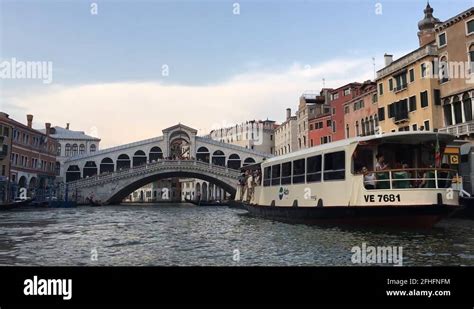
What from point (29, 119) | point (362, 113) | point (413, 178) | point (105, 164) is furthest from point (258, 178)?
point (105, 164)

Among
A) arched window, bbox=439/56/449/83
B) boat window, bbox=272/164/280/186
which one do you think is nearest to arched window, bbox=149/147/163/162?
arched window, bbox=439/56/449/83

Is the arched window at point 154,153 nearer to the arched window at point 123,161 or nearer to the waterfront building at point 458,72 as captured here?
the arched window at point 123,161

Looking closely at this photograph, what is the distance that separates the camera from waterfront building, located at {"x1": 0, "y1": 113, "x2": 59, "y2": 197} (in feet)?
122

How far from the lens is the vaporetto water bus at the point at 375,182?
37.8 feet

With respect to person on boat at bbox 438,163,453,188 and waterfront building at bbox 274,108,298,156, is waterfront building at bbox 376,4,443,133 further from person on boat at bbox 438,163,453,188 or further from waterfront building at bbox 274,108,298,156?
waterfront building at bbox 274,108,298,156

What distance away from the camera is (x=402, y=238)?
33.3ft

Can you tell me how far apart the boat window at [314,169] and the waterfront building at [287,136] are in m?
37.4

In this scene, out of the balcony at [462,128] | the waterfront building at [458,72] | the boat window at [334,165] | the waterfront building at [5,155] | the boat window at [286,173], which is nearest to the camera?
the boat window at [334,165]

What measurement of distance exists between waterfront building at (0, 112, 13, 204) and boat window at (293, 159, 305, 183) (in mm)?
25916

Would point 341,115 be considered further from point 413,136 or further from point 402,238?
point 402,238

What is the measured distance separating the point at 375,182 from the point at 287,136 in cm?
4365

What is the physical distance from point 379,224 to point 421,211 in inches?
44.3

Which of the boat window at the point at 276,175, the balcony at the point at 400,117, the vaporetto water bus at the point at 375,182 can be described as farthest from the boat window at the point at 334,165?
the balcony at the point at 400,117

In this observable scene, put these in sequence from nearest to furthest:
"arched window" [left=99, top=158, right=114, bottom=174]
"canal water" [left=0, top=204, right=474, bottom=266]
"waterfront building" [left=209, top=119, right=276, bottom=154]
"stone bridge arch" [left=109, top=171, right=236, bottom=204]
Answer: "canal water" [left=0, top=204, right=474, bottom=266] < "stone bridge arch" [left=109, top=171, right=236, bottom=204] < "arched window" [left=99, top=158, right=114, bottom=174] < "waterfront building" [left=209, top=119, right=276, bottom=154]
